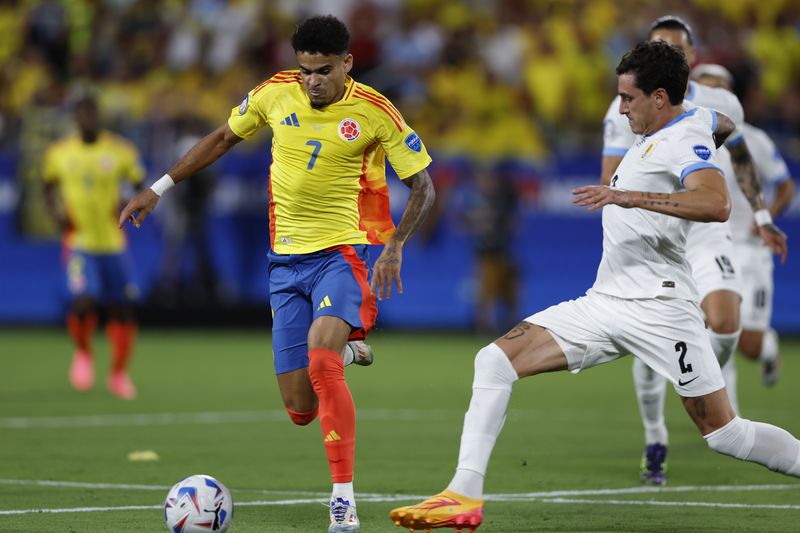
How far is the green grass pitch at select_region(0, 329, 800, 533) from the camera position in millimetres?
7984

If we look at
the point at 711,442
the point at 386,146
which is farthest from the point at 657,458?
the point at 386,146

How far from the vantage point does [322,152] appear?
795 cm

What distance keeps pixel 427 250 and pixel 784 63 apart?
6.09m

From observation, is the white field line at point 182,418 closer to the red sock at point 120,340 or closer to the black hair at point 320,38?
the red sock at point 120,340

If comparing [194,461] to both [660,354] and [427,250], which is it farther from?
[427,250]

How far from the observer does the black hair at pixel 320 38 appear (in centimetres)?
770

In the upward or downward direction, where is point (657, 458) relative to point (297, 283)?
downward

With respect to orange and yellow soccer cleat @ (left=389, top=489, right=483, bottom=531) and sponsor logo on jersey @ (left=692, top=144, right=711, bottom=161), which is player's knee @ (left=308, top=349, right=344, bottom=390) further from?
sponsor logo on jersey @ (left=692, top=144, right=711, bottom=161)

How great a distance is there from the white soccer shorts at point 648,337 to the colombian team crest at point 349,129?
152cm

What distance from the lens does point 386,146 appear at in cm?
798

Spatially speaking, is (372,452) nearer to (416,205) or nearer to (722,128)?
(416,205)

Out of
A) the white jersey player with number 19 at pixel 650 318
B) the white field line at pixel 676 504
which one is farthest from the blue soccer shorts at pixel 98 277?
the white jersey player with number 19 at pixel 650 318

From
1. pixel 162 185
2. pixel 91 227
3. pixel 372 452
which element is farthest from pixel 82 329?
pixel 162 185

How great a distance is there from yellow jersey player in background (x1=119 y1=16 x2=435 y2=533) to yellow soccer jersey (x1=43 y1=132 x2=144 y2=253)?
24.2 ft
